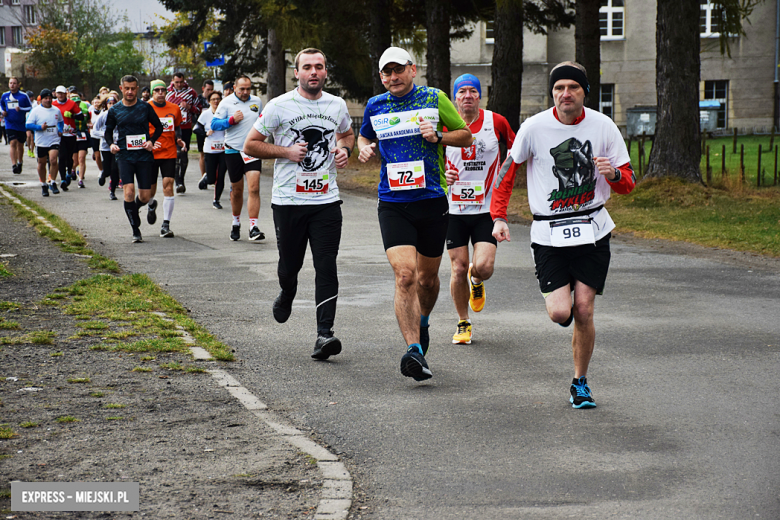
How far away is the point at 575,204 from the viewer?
5.74 m

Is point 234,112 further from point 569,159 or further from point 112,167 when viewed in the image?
point 569,159

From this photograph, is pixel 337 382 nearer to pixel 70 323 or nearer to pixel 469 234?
pixel 469 234

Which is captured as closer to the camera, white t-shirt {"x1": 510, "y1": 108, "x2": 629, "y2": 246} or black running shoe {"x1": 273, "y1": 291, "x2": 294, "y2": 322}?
white t-shirt {"x1": 510, "y1": 108, "x2": 629, "y2": 246}

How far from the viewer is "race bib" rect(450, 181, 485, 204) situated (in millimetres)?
7637

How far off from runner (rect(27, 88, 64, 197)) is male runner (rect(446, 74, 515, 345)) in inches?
606

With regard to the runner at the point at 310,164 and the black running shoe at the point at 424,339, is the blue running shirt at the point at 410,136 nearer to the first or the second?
the runner at the point at 310,164

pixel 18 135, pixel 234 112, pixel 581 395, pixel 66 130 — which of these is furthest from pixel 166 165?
pixel 18 135

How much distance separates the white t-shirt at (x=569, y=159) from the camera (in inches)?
225

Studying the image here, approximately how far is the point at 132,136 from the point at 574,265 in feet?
29.0

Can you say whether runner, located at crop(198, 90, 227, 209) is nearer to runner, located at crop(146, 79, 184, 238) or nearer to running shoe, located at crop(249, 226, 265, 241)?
runner, located at crop(146, 79, 184, 238)

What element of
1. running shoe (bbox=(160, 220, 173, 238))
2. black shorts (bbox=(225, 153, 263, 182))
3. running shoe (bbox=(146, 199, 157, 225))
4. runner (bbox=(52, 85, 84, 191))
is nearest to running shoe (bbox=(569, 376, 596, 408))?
black shorts (bbox=(225, 153, 263, 182))

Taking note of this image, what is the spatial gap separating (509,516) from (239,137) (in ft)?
36.0

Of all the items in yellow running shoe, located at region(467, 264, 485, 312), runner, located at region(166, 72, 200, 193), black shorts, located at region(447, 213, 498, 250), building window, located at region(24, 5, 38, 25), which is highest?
building window, located at region(24, 5, 38, 25)

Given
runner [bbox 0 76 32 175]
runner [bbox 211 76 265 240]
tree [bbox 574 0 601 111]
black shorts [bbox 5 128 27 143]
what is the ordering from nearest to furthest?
runner [bbox 211 76 265 240]
tree [bbox 574 0 601 111]
runner [bbox 0 76 32 175]
black shorts [bbox 5 128 27 143]
